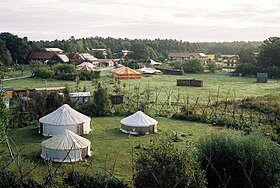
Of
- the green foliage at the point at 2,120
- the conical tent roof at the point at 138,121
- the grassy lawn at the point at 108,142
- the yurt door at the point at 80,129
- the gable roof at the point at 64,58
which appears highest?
the green foliage at the point at 2,120

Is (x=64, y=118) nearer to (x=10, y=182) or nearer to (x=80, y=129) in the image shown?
(x=80, y=129)

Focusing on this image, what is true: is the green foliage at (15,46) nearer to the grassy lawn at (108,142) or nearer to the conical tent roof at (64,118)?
the grassy lawn at (108,142)

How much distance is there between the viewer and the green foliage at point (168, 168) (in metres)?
8.10

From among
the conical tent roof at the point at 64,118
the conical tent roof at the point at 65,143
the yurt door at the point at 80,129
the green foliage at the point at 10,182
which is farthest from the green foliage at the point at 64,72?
the green foliage at the point at 10,182

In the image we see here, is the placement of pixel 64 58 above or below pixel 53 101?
above

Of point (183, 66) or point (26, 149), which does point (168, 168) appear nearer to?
point (26, 149)

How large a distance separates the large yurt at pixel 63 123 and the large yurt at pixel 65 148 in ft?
10.3

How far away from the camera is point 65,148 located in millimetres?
13680

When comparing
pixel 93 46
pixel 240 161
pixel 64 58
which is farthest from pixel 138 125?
pixel 93 46

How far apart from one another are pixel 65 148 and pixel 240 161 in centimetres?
670

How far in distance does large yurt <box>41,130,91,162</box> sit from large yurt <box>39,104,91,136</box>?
3144 millimetres

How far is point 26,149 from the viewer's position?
605 inches

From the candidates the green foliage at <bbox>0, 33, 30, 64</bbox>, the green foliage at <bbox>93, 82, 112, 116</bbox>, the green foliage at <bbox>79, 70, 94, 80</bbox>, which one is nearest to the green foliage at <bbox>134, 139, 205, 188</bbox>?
the green foliage at <bbox>93, 82, 112, 116</bbox>

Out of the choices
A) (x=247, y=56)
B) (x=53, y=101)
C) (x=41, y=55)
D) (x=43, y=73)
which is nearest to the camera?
(x=53, y=101)
